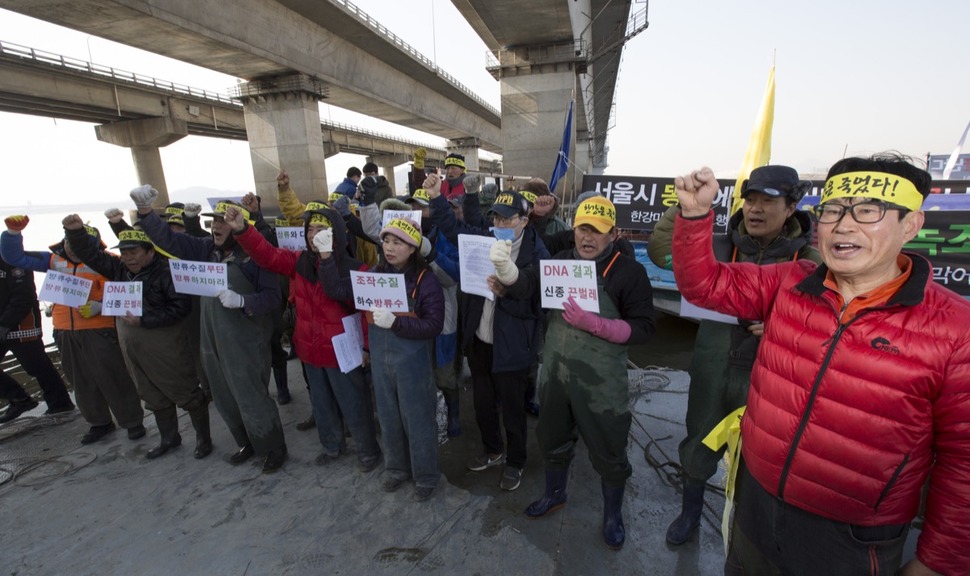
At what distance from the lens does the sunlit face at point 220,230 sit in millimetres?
3402

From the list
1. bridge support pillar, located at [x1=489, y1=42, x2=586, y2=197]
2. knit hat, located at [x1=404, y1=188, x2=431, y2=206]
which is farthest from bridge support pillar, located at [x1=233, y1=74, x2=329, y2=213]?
knit hat, located at [x1=404, y1=188, x2=431, y2=206]

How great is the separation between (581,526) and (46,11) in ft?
56.7

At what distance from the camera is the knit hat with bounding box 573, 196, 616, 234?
8.16 ft

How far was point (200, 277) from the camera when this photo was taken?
329cm

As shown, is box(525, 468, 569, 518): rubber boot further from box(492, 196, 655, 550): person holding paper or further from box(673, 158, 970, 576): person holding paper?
box(673, 158, 970, 576): person holding paper

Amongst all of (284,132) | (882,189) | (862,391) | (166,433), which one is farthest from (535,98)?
(862,391)

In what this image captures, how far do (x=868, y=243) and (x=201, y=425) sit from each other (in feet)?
15.8

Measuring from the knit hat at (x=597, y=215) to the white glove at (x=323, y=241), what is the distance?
5.80ft

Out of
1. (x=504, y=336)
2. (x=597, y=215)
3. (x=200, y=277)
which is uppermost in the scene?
(x=597, y=215)

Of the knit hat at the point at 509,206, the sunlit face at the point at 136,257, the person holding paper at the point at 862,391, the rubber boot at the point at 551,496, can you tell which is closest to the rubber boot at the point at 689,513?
the rubber boot at the point at 551,496

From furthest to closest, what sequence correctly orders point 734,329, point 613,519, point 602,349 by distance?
1. point 613,519
2. point 602,349
3. point 734,329

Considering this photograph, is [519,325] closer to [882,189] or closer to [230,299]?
[882,189]

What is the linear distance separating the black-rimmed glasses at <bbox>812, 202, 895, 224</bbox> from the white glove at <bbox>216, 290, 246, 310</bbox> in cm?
356

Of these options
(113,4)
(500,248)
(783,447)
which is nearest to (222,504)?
(500,248)
